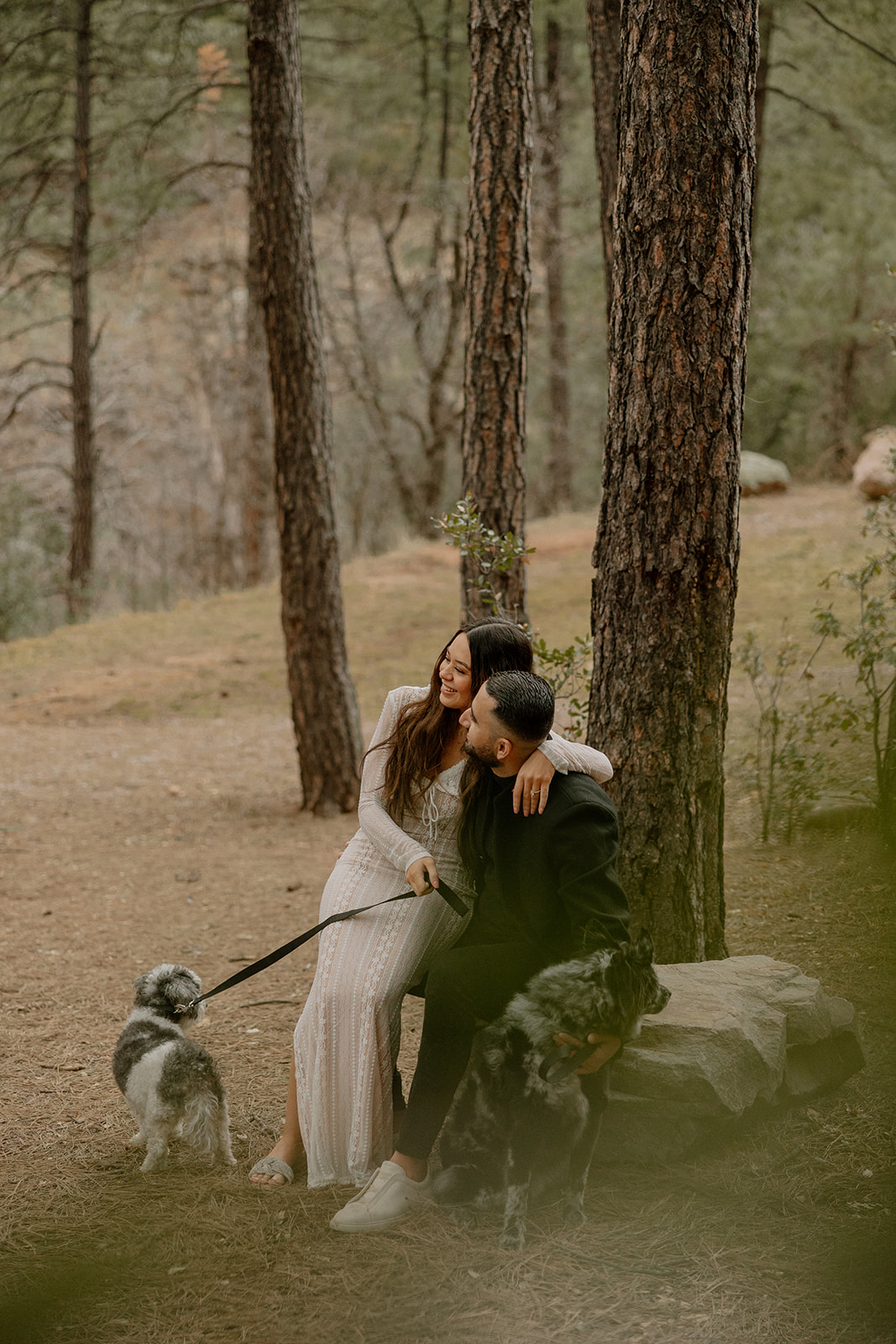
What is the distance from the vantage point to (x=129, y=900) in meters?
5.47

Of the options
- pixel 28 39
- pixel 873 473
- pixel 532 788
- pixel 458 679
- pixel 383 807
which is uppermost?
pixel 28 39

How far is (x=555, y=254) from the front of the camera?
16.7m

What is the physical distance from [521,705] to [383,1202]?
1.26 meters

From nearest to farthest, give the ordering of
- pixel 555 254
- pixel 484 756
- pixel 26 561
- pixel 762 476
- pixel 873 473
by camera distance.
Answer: pixel 484 756, pixel 873 473, pixel 762 476, pixel 555 254, pixel 26 561

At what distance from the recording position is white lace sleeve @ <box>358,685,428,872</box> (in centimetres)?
284

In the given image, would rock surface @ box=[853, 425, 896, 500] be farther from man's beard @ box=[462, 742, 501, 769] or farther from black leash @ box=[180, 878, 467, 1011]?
black leash @ box=[180, 878, 467, 1011]

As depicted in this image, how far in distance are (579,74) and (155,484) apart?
15888 millimetres

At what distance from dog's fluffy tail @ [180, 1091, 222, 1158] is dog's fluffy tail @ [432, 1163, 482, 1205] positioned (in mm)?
633

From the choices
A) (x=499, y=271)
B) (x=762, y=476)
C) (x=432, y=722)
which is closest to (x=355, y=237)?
(x=762, y=476)

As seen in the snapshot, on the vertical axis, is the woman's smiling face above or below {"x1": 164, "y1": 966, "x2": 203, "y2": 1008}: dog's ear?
above

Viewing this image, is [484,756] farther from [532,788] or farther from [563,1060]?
[563,1060]

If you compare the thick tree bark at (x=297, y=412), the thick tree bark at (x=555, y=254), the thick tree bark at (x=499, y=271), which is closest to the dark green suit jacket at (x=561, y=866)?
the thick tree bark at (x=499, y=271)

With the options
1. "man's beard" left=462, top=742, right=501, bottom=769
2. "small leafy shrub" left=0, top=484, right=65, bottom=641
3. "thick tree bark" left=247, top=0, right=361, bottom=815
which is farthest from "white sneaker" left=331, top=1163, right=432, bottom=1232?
"small leafy shrub" left=0, top=484, right=65, bottom=641

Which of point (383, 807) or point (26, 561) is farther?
point (26, 561)
